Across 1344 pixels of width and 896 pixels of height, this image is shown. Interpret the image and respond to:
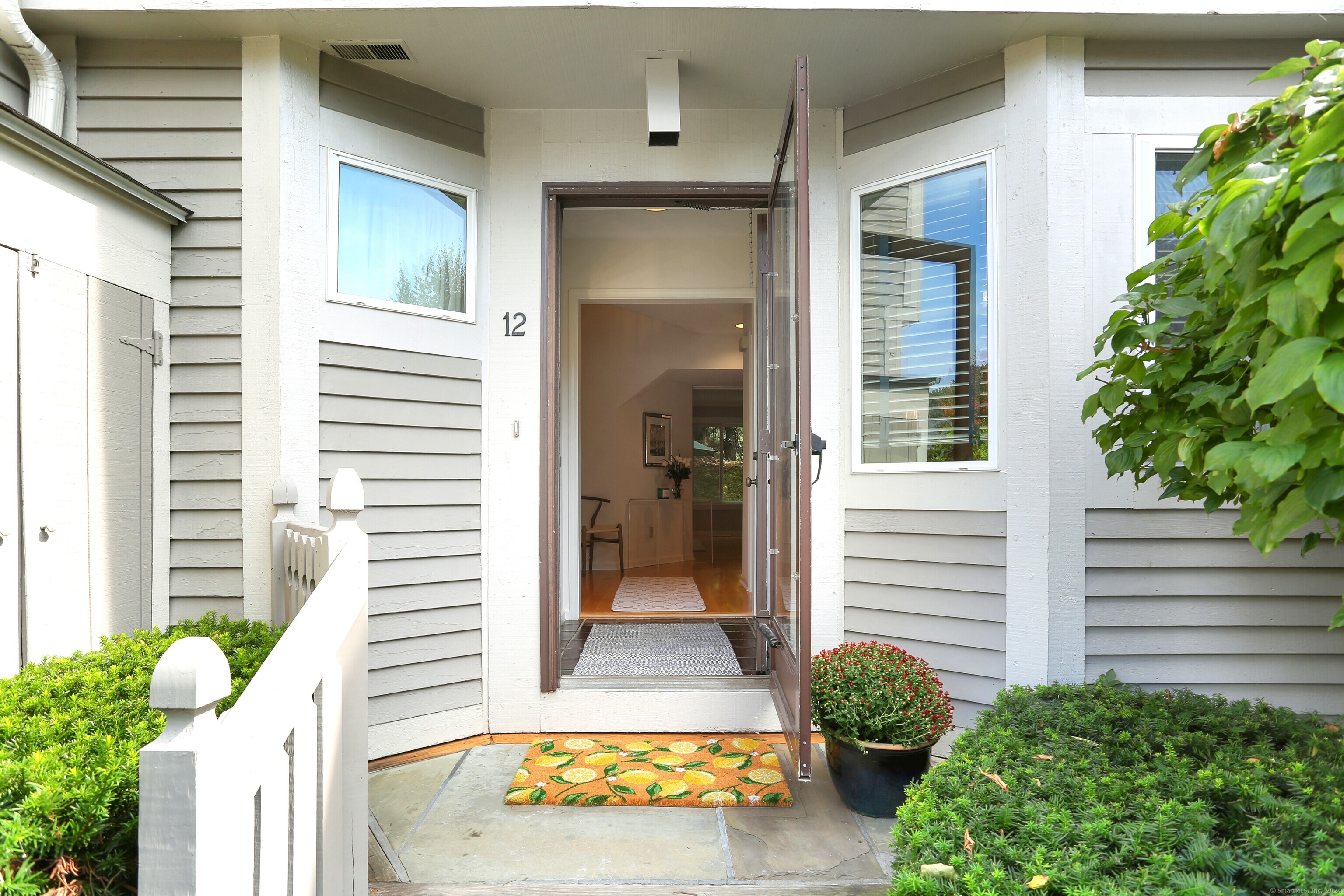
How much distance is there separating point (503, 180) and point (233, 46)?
100 cm

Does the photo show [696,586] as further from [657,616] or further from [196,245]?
[196,245]

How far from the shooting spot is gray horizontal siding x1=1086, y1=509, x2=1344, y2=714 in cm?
259

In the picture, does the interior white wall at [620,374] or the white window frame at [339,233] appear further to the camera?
the interior white wall at [620,374]

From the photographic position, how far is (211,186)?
8.68 ft

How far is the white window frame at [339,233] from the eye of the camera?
2748mm

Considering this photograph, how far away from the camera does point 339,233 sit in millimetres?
2787

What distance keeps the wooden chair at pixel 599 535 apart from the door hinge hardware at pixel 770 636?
3.63 m

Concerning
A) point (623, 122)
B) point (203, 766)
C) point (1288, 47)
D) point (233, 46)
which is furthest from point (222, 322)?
point (1288, 47)

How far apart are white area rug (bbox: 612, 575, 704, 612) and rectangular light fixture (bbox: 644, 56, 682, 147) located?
282 centimetres

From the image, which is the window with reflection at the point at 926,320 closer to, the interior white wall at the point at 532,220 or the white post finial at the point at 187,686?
the interior white wall at the point at 532,220

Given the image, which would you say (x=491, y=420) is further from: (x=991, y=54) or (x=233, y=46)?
(x=991, y=54)

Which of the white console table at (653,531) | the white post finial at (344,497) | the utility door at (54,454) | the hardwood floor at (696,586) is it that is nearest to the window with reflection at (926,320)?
the white post finial at (344,497)

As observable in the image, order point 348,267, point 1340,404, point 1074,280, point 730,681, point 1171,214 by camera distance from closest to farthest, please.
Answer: point 1340,404, point 1171,214, point 1074,280, point 348,267, point 730,681

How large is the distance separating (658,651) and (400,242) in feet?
6.82
